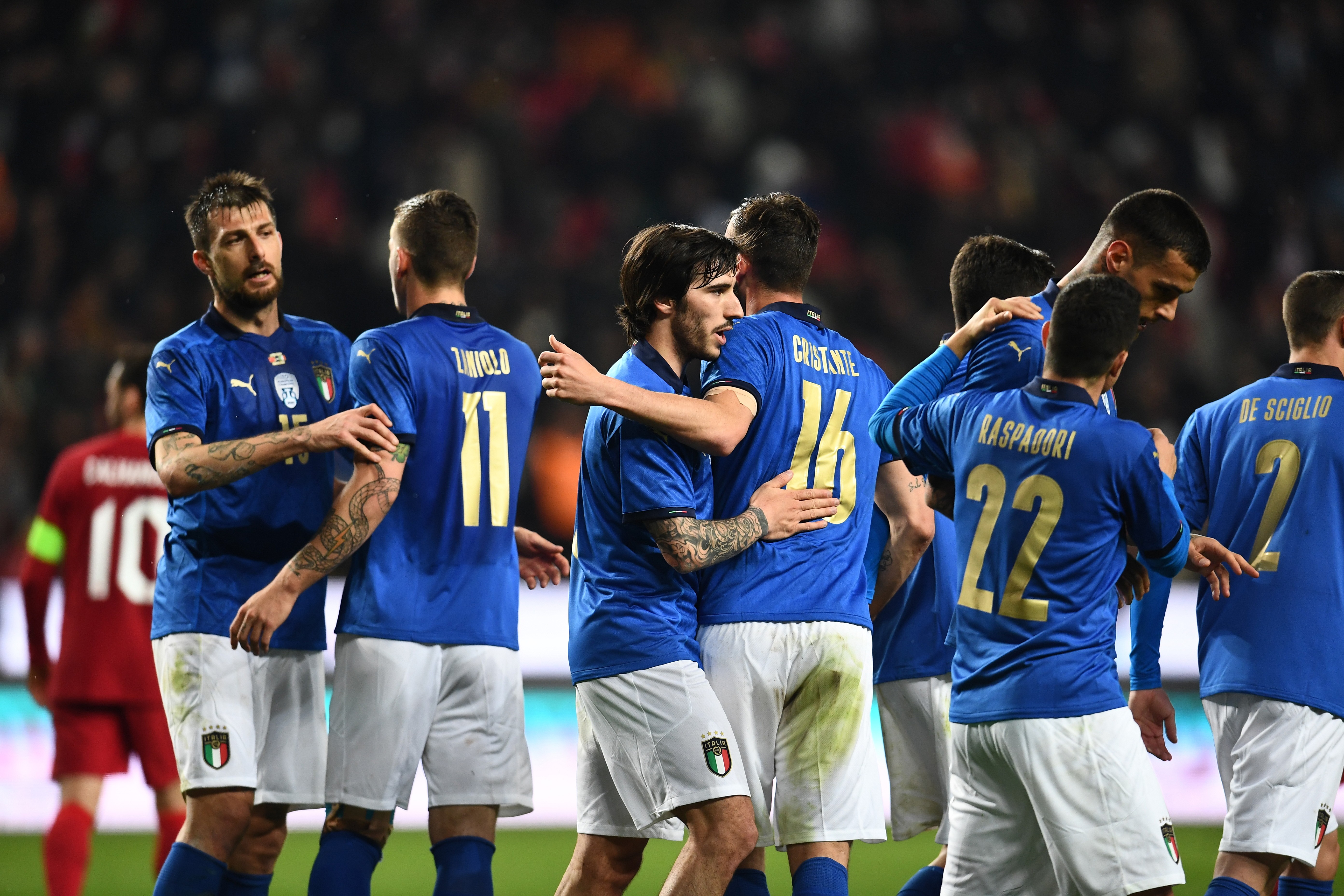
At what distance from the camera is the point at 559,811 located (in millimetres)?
7664

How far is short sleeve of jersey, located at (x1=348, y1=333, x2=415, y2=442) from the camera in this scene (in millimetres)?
3668

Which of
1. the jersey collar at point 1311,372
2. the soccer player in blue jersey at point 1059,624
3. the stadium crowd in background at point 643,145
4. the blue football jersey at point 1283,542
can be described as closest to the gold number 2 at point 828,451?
the soccer player in blue jersey at point 1059,624

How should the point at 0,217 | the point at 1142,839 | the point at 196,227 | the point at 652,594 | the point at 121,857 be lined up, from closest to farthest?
the point at 1142,839 → the point at 652,594 → the point at 196,227 → the point at 121,857 → the point at 0,217

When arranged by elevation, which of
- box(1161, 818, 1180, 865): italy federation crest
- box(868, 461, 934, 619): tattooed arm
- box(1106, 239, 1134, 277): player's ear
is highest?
box(1106, 239, 1134, 277): player's ear

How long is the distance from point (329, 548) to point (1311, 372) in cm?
296

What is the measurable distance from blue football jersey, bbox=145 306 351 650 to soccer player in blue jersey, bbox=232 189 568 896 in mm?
266

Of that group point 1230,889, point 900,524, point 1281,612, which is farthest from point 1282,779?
point 900,524

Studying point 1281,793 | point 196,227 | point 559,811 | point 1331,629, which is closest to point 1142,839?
point 1281,793

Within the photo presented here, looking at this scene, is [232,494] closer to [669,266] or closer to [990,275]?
[669,266]

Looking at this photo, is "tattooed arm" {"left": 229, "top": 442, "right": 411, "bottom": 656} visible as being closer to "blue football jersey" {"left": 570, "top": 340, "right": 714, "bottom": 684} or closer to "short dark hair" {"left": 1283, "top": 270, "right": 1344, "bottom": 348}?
"blue football jersey" {"left": 570, "top": 340, "right": 714, "bottom": 684}

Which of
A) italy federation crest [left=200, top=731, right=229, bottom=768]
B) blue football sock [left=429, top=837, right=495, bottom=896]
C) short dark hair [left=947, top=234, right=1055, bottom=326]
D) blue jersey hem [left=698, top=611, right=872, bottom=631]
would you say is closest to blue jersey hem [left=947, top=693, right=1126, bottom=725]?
blue jersey hem [left=698, top=611, right=872, bottom=631]

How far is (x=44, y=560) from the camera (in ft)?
17.7

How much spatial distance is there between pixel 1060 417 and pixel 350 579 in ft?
6.54

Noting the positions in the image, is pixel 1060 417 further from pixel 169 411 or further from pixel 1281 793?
pixel 169 411
